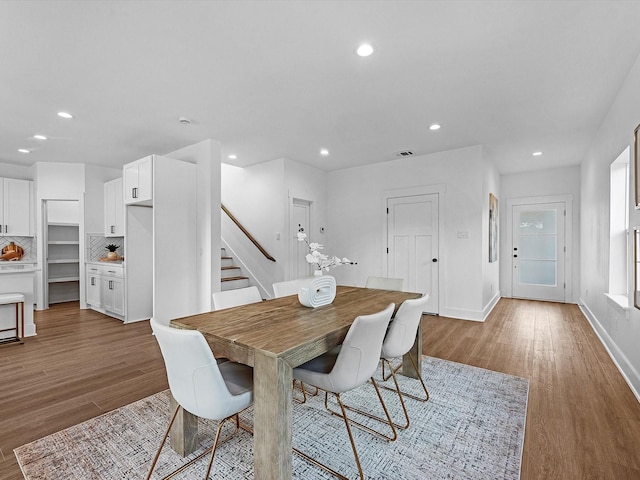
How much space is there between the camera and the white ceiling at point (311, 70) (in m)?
1.98

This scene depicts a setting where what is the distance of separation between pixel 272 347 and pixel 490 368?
2487 mm

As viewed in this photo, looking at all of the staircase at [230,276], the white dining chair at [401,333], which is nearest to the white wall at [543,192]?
the staircase at [230,276]

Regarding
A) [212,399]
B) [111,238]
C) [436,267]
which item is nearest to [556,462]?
[212,399]

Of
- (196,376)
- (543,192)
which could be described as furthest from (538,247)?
(196,376)

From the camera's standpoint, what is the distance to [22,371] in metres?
2.88

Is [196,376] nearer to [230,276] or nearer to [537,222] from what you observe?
[230,276]

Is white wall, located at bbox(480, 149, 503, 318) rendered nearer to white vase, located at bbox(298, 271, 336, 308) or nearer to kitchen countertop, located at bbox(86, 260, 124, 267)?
white vase, located at bbox(298, 271, 336, 308)

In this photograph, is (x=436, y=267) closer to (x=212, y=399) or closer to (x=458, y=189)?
(x=458, y=189)

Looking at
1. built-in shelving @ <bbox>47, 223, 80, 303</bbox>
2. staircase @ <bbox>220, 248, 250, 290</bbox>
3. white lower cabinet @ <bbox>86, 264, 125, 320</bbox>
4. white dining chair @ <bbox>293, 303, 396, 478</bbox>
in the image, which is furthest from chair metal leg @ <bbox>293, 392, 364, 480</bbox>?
built-in shelving @ <bbox>47, 223, 80, 303</bbox>

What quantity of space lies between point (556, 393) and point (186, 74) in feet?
13.2

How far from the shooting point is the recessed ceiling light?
7.51 ft

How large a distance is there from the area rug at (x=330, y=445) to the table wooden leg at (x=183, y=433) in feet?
0.12

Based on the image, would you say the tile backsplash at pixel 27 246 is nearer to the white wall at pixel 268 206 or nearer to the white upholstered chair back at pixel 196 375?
the white wall at pixel 268 206

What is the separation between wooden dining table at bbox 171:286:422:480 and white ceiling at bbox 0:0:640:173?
6.31ft
